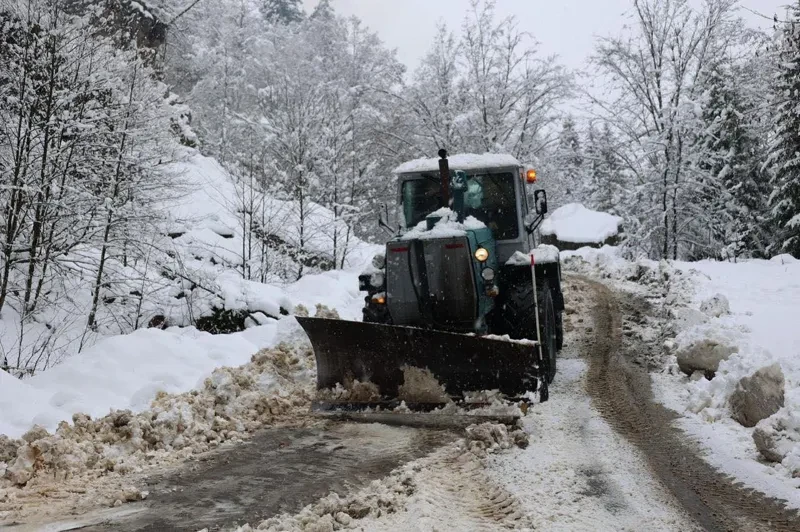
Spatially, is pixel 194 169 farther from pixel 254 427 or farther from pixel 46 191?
pixel 254 427

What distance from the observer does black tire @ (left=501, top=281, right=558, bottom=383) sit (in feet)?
20.7

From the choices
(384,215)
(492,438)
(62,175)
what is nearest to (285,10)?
(62,175)

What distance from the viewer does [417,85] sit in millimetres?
21828

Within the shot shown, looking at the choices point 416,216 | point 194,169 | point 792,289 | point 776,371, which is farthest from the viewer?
point 194,169

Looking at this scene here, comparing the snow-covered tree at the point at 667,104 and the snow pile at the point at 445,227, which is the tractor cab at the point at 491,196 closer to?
the snow pile at the point at 445,227

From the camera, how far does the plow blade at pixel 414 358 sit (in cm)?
531

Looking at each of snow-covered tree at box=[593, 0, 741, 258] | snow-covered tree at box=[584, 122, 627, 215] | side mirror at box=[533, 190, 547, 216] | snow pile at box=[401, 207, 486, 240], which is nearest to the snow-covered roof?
side mirror at box=[533, 190, 547, 216]

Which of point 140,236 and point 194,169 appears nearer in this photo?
point 140,236

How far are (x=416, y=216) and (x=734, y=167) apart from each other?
68.5 ft

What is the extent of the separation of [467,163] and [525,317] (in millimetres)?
2002

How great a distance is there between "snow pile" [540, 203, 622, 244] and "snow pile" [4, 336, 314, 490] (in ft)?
88.5

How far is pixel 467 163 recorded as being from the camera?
7.23 metres

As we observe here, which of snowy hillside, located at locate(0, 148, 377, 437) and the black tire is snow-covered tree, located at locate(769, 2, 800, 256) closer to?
snowy hillside, located at locate(0, 148, 377, 437)

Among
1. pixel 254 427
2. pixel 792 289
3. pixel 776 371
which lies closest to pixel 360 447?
pixel 254 427
